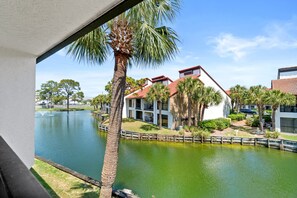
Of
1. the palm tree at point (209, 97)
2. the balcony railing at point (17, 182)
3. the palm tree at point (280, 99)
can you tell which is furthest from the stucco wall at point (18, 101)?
the palm tree at point (280, 99)

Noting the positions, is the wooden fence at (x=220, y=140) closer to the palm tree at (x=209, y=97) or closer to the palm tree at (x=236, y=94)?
the palm tree at (x=209, y=97)

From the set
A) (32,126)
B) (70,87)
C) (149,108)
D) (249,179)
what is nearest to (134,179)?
(249,179)

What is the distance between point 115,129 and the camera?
4.11 meters

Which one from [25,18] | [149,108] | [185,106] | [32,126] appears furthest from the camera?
[149,108]

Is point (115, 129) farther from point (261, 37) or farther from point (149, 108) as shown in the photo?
point (149, 108)

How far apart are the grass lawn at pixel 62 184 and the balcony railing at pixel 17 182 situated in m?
4.34

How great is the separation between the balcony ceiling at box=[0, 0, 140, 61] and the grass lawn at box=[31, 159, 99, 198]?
406 cm

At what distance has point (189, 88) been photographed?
17.9 metres

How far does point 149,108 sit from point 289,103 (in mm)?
13860

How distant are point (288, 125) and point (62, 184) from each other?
1893 centimetres

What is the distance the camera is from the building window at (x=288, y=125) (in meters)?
16.8

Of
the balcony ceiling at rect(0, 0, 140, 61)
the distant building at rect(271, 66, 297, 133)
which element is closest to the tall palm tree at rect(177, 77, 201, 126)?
the distant building at rect(271, 66, 297, 133)

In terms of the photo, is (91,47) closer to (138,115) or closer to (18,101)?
(18,101)

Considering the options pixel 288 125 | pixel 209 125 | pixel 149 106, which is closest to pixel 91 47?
pixel 209 125
